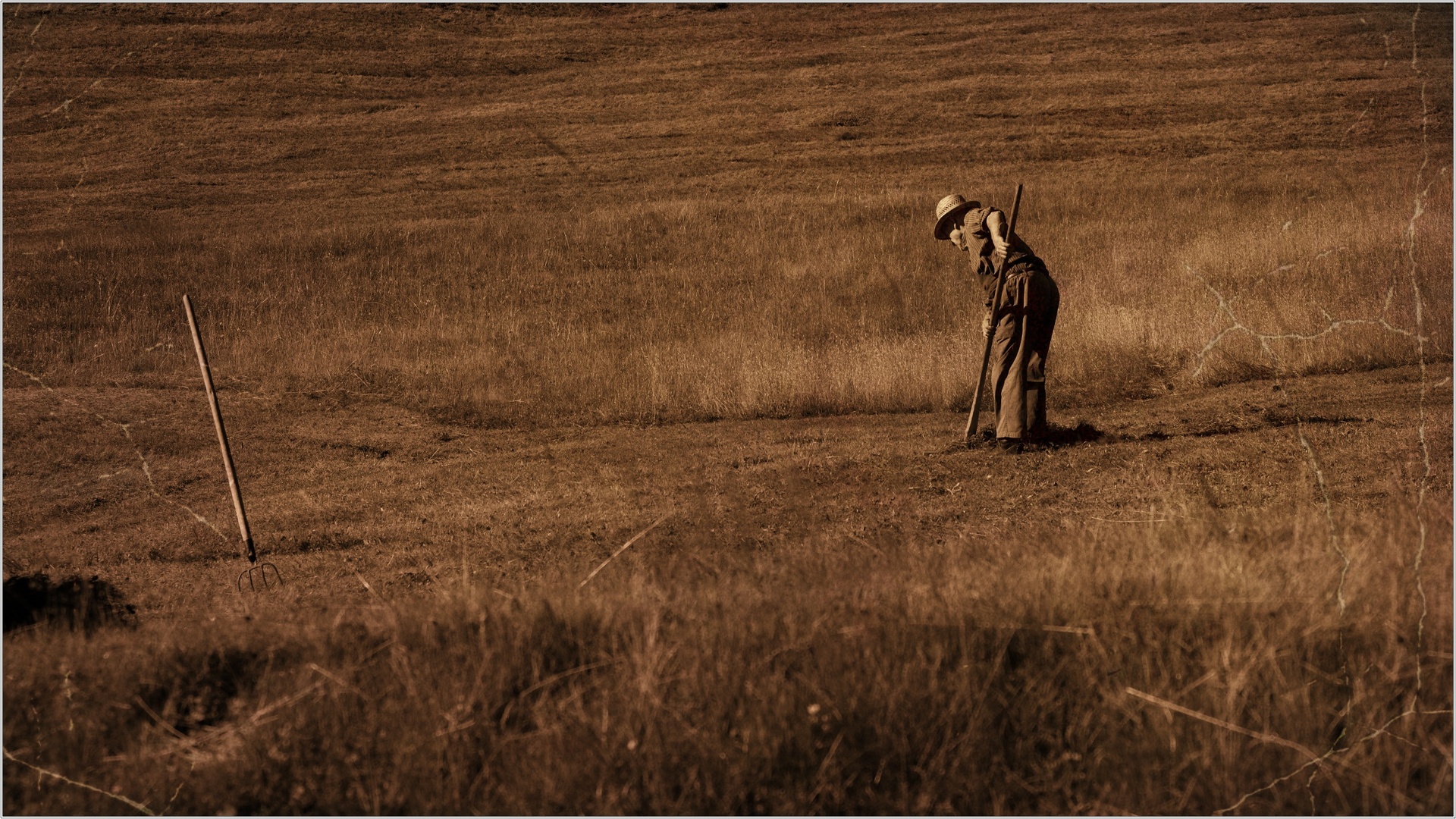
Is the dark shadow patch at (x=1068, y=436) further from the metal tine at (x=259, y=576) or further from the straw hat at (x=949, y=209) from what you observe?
the metal tine at (x=259, y=576)

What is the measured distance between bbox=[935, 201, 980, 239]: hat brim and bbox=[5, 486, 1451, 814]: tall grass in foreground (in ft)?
15.6

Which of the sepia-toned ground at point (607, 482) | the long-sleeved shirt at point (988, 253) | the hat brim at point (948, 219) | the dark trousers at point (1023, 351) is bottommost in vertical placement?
the sepia-toned ground at point (607, 482)

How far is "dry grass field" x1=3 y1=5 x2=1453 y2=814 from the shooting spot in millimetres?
4129

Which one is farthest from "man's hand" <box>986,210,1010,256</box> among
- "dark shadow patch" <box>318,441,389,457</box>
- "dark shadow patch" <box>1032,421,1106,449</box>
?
"dark shadow patch" <box>318,441,389,457</box>

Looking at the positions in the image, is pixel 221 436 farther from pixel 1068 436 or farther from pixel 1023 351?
pixel 1068 436

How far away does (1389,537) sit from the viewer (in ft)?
17.2

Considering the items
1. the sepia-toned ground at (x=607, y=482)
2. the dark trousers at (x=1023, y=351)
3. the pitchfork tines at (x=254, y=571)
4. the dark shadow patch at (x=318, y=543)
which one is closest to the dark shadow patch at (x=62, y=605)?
the sepia-toned ground at (x=607, y=482)

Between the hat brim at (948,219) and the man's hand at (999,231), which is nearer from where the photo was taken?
the man's hand at (999,231)

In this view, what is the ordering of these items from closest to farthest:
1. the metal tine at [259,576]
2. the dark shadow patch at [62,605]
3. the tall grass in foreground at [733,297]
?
the dark shadow patch at [62,605], the metal tine at [259,576], the tall grass in foreground at [733,297]

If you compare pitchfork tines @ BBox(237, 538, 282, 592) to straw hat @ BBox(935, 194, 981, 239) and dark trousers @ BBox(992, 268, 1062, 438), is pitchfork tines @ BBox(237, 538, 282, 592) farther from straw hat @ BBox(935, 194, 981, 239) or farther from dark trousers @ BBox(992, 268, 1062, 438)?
dark trousers @ BBox(992, 268, 1062, 438)

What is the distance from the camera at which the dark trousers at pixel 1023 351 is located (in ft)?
29.9

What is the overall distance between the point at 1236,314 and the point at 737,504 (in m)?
7.78

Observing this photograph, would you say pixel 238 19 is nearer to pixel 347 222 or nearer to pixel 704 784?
pixel 347 222

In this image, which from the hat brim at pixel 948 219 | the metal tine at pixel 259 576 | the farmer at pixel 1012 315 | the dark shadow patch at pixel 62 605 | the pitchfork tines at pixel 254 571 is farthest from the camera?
the hat brim at pixel 948 219
